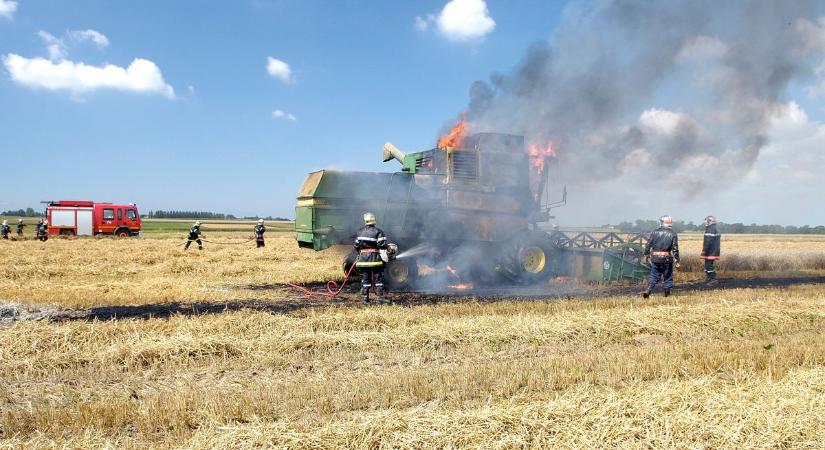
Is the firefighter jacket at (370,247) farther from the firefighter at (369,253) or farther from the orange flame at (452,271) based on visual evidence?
the orange flame at (452,271)

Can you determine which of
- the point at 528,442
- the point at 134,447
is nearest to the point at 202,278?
the point at 134,447

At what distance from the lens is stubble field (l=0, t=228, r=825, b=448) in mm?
4199

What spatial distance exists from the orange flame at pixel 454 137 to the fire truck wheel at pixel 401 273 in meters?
3.28

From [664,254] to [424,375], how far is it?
27.2ft

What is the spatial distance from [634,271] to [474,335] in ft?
31.7

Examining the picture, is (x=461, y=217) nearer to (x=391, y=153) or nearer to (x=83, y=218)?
(x=391, y=153)

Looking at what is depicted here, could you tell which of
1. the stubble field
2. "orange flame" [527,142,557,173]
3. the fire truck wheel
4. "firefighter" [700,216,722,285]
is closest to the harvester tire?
"orange flame" [527,142,557,173]

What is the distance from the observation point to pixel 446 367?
6.38 m

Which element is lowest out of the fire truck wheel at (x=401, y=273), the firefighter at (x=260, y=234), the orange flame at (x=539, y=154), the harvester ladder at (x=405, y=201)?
the fire truck wheel at (x=401, y=273)

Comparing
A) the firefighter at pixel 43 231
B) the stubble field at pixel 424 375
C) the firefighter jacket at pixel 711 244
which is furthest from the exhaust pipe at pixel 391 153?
the firefighter at pixel 43 231

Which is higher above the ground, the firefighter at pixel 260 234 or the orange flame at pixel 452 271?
the firefighter at pixel 260 234

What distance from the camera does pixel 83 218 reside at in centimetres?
3556

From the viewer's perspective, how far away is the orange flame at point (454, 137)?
49.8ft

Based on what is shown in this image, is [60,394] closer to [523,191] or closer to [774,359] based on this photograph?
[774,359]
